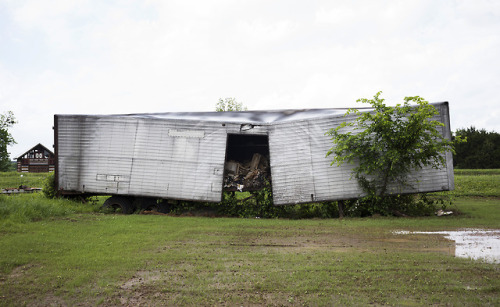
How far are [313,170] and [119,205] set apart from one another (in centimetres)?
862

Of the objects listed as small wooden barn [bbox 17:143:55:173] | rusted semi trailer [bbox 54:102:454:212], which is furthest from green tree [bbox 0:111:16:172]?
rusted semi trailer [bbox 54:102:454:212]

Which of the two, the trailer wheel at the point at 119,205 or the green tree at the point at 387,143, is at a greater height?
the green tree at the point at 387,143

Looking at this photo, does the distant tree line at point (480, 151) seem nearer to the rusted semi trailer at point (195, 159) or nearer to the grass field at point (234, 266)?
the rusted semi trailer at point (195, 159)

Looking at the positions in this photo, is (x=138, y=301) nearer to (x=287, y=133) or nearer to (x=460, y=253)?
(x=460, y=253)

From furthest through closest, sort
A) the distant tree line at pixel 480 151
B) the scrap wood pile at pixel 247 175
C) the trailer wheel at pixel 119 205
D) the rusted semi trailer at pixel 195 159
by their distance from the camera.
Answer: the distant tree line at pixel 480 151, the trailer wheel at pixel 119 205, the scrap wood pile at pixel 247 175, the rusted semi trailer at pixel 195 159

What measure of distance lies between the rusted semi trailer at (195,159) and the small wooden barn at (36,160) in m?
48.9

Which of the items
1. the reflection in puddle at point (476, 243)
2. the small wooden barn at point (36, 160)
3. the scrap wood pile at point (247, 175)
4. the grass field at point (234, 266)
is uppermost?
the small wooden barn at point (36, 160)

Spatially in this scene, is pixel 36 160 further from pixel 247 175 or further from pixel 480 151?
pixel 480 151

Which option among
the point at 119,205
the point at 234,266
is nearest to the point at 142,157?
the point at 119,205

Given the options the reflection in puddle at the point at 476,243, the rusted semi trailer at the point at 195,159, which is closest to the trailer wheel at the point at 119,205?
the rusted semi trailer at the point at 195,159

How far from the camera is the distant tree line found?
151ft

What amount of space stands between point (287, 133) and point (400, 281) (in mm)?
9247

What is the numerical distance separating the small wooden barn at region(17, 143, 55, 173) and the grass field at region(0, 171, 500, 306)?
171 feet

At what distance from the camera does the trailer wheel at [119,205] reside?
16.3 metres
